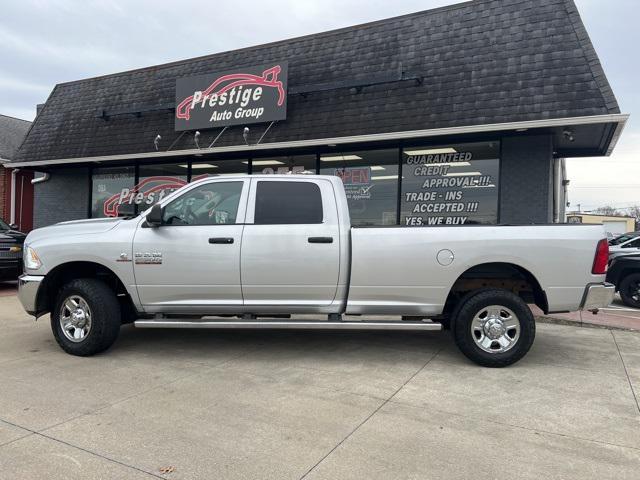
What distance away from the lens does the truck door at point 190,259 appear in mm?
5375

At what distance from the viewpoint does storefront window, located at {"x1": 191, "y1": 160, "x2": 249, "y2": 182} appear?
1166 centimetres

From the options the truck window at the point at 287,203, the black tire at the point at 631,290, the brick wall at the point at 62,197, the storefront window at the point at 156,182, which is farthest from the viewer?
the brick wall at the point at 62,197

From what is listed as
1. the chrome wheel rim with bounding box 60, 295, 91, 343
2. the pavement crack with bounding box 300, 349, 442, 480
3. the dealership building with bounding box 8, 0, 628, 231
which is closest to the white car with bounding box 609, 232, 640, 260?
the dealership building with bounding box 8, 0, 628, 231

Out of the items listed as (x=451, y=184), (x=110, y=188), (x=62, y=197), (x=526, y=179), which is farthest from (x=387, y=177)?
(x=62, y=197)

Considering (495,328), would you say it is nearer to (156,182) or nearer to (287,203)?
(287,203)

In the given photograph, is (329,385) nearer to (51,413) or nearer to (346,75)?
(51,413)

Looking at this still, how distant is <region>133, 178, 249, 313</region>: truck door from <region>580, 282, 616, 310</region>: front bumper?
3.65m

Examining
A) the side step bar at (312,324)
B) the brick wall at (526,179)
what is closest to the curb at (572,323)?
the brick wall at (526,179)

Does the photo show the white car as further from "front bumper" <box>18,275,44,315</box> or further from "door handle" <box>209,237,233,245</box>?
"front bumper" <box>18,275,44,315</box>

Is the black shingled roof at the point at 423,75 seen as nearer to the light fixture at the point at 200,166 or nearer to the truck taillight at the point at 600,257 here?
the light fixture at the point at 200,166

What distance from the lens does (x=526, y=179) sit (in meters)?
8.84

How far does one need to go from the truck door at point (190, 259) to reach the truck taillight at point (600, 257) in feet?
12.2

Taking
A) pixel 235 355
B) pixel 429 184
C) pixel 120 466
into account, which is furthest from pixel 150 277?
pixel 429 184

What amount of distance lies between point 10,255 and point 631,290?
1272 centimetres
